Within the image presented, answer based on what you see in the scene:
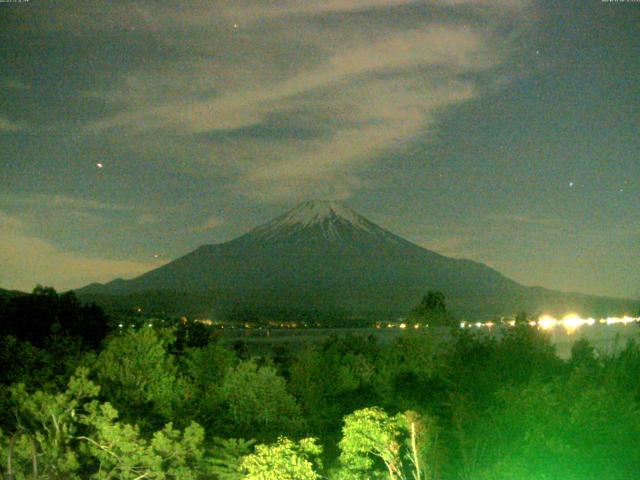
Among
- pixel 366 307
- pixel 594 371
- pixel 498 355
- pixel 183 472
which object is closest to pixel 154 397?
pixel 183 472

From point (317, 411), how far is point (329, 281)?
409 feet

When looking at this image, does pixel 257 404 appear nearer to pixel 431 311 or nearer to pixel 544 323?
pixel 544 323

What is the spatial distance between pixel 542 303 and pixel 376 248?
3525cm

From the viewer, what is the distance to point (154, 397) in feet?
60.6

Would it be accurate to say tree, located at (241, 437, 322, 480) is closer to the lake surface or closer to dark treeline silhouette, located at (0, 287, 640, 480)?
dark treeline silhouette, located at (0, 287, 640, 480)

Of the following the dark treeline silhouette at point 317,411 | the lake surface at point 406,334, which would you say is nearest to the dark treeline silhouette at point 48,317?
the dark treeline silhouette at point 317,411

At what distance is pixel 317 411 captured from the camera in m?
23.7

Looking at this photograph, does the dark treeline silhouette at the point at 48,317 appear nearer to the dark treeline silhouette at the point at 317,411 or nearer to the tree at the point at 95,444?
the dark treeline silhouette at the point at 317,411

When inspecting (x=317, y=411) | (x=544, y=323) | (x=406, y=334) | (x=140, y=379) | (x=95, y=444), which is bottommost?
(x=317, y=411)

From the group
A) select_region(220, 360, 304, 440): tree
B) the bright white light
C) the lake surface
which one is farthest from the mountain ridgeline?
select_region(220, 360, 304, 440): tree

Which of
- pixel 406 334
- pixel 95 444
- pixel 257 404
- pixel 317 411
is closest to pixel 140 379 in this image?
pixel 257 404

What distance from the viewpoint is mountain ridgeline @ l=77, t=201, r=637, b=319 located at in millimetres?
128000

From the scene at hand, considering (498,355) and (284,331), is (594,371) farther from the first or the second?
(284,331)

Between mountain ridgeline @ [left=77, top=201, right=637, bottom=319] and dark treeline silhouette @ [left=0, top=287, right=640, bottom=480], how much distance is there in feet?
295
